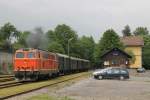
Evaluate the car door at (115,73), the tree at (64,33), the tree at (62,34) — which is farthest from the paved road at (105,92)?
the tree at (64,33)

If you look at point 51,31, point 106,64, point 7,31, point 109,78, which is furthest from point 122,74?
point 51,31

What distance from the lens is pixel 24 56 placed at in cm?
4231

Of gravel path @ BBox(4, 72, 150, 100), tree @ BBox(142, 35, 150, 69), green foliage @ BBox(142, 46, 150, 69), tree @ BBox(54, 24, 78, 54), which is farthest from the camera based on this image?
tree @ BBox(142, 35, 150, 69)

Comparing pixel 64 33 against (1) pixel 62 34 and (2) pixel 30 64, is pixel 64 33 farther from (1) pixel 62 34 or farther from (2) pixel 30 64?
(2) pixel 30 64

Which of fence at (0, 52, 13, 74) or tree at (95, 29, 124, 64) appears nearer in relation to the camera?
fence at (0, 52, 13, 74)

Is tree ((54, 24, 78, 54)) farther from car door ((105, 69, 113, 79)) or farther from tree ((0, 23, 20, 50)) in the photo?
car door ((105, 69, 113, 79))

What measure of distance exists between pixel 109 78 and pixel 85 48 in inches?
3991

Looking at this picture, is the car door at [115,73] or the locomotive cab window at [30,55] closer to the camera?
the locomotive cab window at [30,55]

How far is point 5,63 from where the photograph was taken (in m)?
58.3

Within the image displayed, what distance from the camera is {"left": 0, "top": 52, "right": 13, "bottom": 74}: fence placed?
56688 mm

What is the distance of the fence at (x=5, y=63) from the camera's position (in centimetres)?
5669

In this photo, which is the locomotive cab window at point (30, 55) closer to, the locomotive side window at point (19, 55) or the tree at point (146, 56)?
the locomotive side window at point (19, 55)

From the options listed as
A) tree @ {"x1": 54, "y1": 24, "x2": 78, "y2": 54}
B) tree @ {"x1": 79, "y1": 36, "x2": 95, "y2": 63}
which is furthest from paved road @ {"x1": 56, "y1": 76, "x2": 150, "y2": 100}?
tree @ {"x1": 54, "y1": 24, "x2": 78, "y2": 54}

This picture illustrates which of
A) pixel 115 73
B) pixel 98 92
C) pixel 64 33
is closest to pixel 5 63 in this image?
pixel 115 73
